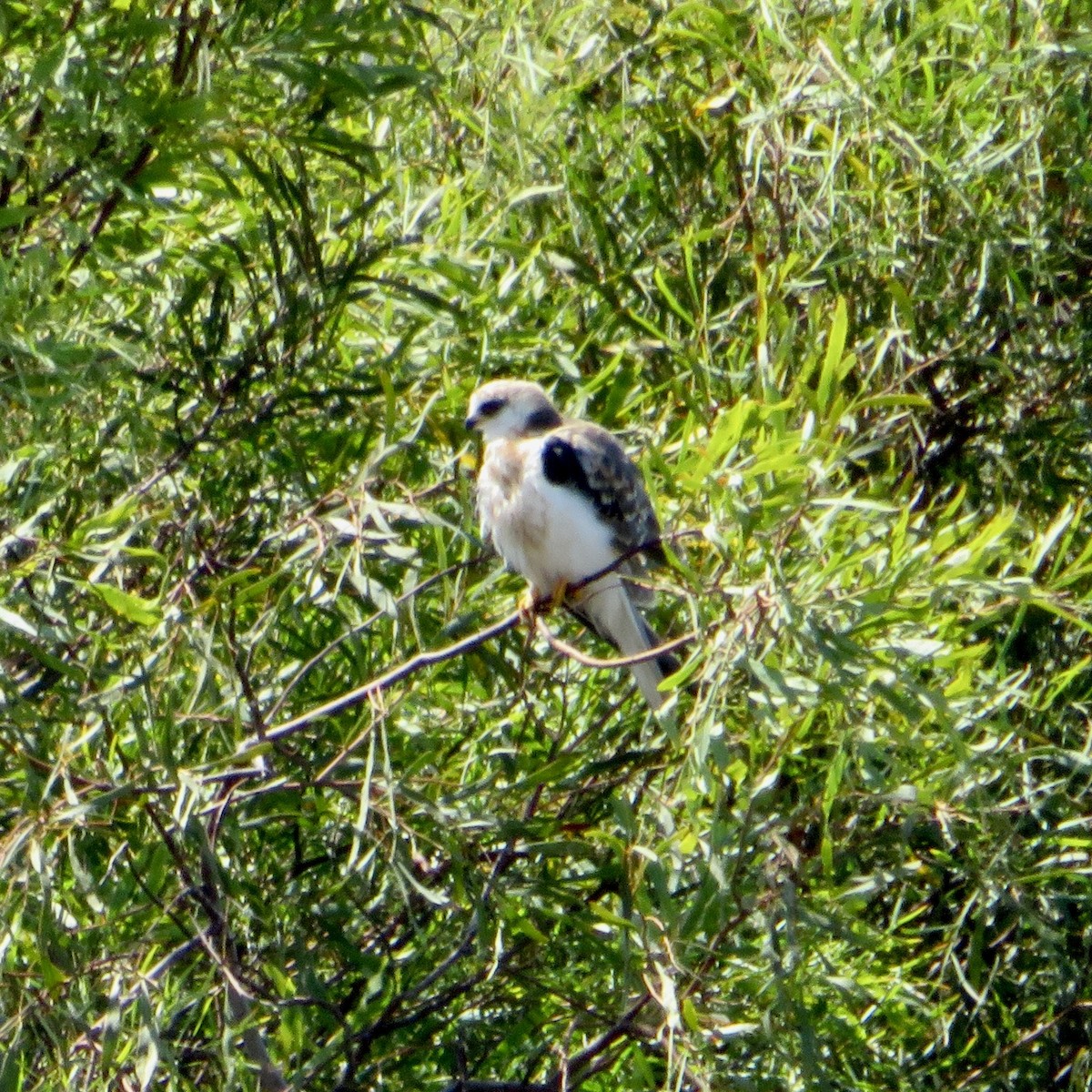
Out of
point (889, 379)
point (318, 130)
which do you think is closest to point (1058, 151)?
point (889, 379)

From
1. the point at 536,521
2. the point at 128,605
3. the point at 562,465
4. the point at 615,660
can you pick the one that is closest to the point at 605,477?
the point at 562,465

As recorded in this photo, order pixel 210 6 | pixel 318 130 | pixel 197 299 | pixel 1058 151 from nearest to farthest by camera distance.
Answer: pixel 210 6, pixel 318 130, pixel 197 299, pixel 1058 151

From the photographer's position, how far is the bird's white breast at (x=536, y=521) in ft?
14.2

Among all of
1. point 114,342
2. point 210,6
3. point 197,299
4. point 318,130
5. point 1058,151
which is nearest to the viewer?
point 114,342

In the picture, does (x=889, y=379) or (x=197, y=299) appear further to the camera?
(x=889, y=379)

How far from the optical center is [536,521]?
4359 millimetres

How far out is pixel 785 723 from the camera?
335 centimetres

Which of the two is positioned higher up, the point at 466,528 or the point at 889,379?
the point at 466,528

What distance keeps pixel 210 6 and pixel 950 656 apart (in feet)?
5.59

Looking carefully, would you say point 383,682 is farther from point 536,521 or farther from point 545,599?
point 536,521

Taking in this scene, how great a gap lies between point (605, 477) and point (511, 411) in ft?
0.93

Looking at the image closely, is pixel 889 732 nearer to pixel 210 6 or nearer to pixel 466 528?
pixel 466 528

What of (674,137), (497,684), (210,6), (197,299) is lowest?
(497,684)

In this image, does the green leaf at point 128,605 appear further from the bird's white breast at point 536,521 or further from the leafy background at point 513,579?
the bird's white breast at point 536,521
